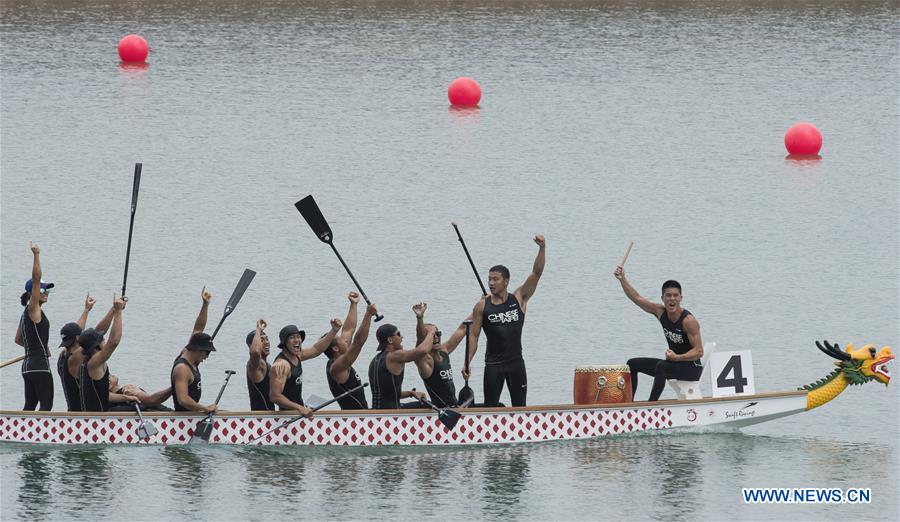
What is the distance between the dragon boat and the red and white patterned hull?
1 cm

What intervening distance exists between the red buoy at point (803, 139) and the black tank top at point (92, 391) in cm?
2480

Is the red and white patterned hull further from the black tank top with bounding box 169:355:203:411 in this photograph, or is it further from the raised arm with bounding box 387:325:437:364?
the raised arm with bounding box 387:325:437:364

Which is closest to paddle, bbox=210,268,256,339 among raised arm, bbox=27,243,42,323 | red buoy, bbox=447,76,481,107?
raised arm, bbox=27,243,42,323

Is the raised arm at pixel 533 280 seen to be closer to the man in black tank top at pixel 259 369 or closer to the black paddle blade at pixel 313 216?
the black paddle blade at pixel 313 216

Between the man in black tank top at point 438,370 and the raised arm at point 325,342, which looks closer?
the man in black tank top at point 438,370

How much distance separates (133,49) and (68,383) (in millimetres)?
31330

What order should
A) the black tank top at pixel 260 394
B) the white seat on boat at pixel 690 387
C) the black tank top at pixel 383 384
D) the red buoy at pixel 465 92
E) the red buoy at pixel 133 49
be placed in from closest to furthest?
the black tank top at pixel 383 384 → the black tank top at pixel 260 394 → the white seat on boat at pixel 690 387 → the red buoy at pixel 465 92 → the red buoy at pixel 133 49

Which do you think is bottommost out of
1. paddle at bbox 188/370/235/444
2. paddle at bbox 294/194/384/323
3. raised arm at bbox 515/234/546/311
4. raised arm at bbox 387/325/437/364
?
paddle at bbox 188/370/235/444

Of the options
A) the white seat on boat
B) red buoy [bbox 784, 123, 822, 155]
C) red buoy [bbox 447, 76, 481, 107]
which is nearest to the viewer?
the white seat on boat

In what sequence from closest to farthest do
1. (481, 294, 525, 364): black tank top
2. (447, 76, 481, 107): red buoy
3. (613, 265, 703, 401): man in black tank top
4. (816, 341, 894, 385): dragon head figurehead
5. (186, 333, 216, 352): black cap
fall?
(186, 333, 216, 352): black cap < (481, 294, 525, 364): black tank top < (816, 341, 894, 385): dragon head figurehead < (613, 265, 703, 401): man in black tank top < (447, 76, 481, 107): red buoy

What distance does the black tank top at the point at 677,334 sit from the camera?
23.3m

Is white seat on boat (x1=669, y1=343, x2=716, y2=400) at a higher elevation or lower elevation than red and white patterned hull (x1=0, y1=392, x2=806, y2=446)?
higher

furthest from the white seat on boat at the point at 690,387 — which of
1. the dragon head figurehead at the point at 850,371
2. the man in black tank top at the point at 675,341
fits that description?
the dragon head figurehead at the point at 850,371

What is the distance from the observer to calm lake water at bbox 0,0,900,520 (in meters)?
22.3
